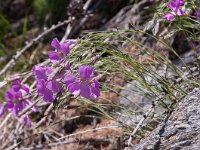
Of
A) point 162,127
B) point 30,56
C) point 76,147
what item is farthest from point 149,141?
point 30,56

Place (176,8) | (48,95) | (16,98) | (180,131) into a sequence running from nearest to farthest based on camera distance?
(180,131), (48,95), (176,8), (16,98)

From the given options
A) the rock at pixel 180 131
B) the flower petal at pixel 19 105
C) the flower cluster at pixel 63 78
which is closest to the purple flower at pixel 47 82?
the flower cluster at pixel 63 78

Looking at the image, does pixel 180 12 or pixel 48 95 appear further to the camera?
pixel 180 12

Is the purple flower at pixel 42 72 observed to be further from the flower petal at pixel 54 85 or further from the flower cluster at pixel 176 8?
the flower cluster at pixel 176 8

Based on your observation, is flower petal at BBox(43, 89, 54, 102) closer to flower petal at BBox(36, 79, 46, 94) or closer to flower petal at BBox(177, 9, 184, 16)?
flower petal at BBox(36, 79, 46, 94)

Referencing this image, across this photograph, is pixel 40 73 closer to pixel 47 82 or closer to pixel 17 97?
pixel 47 82

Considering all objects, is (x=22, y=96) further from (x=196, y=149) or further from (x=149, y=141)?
(x=196, y=149)

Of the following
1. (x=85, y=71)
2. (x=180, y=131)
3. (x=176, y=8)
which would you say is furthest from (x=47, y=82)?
(x=176, y=8)
